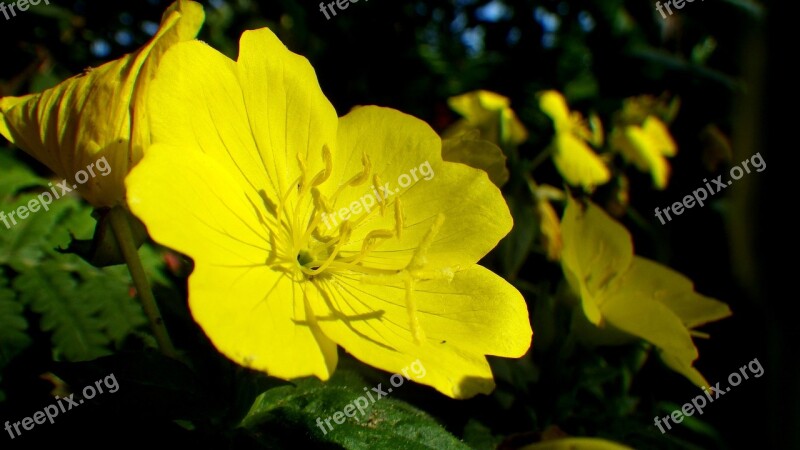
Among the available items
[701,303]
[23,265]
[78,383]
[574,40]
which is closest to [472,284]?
[78,383]

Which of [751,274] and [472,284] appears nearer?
[751,274]

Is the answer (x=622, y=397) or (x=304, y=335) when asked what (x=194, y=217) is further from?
(x=622, y=397)

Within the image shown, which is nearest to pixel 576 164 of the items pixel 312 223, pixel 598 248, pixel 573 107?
pixel 598 248

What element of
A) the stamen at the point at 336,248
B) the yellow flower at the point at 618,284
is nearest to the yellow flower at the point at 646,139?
the yellow flower at the point at 618,284

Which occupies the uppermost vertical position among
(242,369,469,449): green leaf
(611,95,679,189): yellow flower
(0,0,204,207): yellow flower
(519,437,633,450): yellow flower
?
(0,0,204,207): yellow flower

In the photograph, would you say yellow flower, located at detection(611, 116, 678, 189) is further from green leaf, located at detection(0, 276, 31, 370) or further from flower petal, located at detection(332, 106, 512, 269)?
green leaf, located at detection(0, 276, 31, 370)

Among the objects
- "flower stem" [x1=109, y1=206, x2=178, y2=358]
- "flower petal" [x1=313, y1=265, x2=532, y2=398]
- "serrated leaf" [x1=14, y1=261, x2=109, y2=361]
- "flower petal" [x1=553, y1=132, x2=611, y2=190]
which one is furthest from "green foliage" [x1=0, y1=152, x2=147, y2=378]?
"flower petal" [x1=553, y1=132, x2=611, y2=190]
